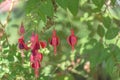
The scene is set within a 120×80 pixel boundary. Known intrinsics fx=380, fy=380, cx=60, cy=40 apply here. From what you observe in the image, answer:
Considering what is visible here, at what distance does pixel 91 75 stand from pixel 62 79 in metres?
0.73

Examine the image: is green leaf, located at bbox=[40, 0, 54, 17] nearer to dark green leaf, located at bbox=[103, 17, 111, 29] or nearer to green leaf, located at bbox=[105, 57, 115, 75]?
green leaf, located at bbox=[105, 57, 115, 75]

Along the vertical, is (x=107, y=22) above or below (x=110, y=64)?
above

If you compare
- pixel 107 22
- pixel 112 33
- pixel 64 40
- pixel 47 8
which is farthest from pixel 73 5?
pixel 64 40

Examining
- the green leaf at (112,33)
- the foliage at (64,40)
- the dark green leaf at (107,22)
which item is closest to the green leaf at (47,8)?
the foliage at (64,40)

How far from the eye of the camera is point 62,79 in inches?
88.7

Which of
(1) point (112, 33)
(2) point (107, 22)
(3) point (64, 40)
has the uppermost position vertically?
(3) point (64, 40)

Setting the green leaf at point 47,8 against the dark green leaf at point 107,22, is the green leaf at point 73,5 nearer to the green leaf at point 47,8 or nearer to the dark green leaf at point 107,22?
the green leaf at point 47,8

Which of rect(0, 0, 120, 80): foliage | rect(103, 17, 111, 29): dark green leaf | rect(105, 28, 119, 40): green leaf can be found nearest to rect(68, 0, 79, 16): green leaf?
rect(0, 0, 120, 80): foliage

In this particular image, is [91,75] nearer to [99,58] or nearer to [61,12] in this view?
[61,12]

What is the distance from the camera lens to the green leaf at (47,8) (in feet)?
4.73

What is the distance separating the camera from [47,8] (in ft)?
4.77

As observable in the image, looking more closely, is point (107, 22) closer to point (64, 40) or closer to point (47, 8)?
point (47, 8)

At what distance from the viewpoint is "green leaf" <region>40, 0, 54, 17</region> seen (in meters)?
1.44

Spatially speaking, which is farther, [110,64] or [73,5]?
[110,64]
